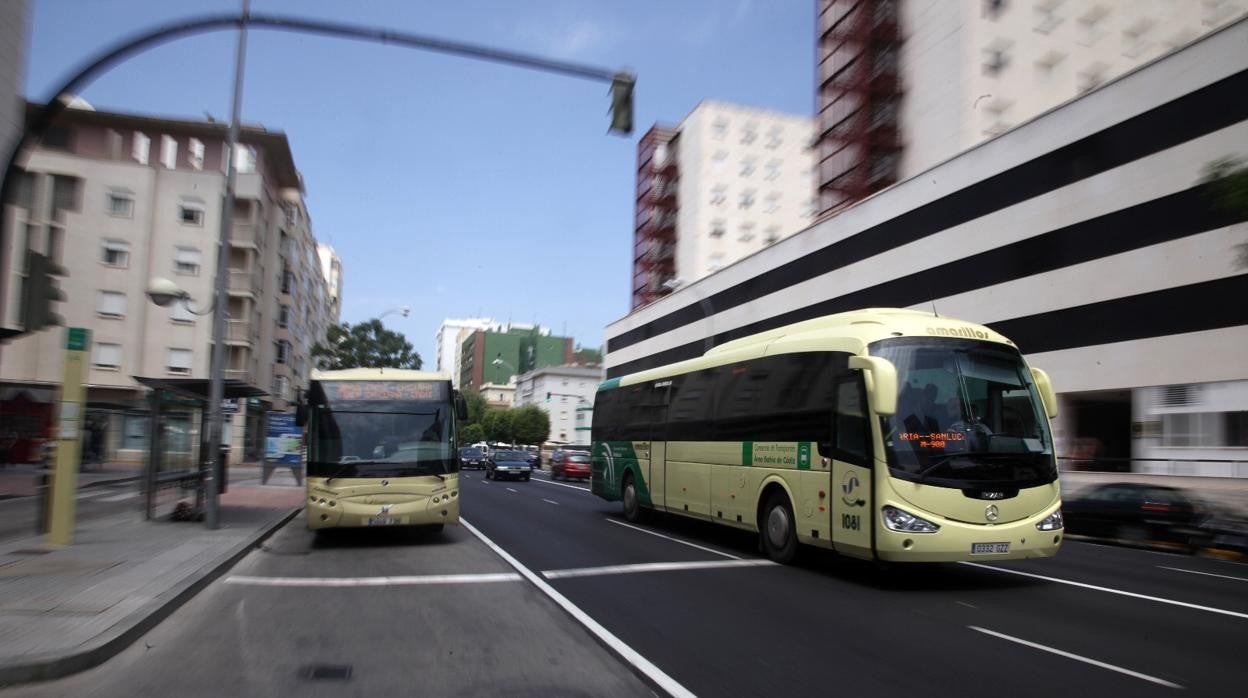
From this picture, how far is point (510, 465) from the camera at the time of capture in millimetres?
37281

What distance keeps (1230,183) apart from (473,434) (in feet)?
402

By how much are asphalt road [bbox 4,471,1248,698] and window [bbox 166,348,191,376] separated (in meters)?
36.3

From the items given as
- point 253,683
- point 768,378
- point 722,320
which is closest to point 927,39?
point 722,320

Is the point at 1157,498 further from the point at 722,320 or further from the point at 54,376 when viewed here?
the point at 54,376

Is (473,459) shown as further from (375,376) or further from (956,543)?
(956,543)

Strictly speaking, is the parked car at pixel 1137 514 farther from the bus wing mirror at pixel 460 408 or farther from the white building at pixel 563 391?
the white building at pixel 563 391

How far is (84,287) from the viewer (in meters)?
40.8

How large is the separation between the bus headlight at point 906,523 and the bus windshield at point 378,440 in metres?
6.74

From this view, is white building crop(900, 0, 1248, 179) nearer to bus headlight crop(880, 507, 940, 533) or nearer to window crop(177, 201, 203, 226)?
bus headlight crop(880, 507, 940, 533)

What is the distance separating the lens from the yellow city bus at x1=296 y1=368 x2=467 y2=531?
479 inches

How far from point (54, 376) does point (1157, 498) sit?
4431cm

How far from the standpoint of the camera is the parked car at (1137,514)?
586 inches

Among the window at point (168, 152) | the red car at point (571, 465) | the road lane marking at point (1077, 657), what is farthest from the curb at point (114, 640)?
the window at point (168, 152)

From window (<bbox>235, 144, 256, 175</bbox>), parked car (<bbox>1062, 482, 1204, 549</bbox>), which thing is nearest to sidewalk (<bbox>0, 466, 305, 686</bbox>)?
parked car (<bbox>1062, 482, 1204, 549</bbox>)
